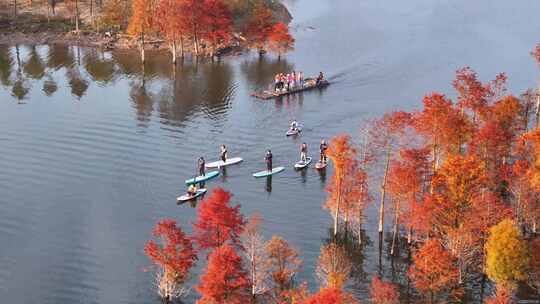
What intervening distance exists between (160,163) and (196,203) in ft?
35.8

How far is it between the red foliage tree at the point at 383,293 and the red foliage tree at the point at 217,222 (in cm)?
1112

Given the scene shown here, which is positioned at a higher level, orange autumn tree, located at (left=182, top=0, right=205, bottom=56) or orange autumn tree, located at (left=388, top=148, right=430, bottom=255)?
orange autumn tree, located at (left=182, top=0, right=205, bottom=56)

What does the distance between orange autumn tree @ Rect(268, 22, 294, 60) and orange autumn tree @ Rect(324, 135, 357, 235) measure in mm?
64272

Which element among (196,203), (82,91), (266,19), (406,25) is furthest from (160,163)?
(406,25)

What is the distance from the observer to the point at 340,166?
60188mm

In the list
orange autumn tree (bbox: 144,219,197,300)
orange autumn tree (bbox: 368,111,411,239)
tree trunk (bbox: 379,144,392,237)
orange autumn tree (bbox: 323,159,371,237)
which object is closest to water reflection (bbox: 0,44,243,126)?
orange autumn tree (bbox: 323,159,371,237)

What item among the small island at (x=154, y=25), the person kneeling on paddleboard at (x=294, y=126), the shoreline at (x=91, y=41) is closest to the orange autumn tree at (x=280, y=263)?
the person kneeling on paddleboard at (x=294, y=126)

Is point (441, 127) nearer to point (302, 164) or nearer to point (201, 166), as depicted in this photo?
point (302, 164)

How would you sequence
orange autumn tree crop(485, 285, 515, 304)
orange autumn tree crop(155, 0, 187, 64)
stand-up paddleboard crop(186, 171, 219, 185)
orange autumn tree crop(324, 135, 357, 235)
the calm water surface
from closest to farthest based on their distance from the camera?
orange autumn tree crop(485, 285, 515, 304), orange autumn tree crop(324, 135, 357, 235), the calm water surface, stand-up paddleboard crop(186, 171, 219, 185), orange autumn tree crop(155, 0, 187, 64)

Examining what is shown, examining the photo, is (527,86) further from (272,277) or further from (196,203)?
(272,277)

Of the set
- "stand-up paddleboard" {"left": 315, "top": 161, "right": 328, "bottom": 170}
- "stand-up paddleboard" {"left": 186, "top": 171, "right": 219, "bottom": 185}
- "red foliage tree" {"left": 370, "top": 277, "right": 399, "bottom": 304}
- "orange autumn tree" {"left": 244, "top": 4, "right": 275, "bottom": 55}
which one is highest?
"orange autumn tree" {"left": 244, "top": 4, "right": 275, "bottom": 55}

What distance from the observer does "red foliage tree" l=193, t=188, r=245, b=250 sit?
5253cm

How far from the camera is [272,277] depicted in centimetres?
5475

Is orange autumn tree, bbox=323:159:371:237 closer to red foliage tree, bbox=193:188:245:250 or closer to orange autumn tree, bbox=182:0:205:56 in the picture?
red foliage tree, bbox=193:188:245:250
